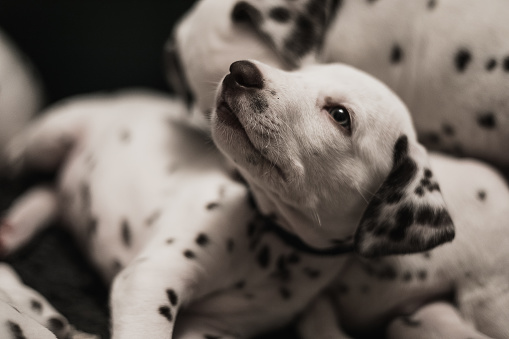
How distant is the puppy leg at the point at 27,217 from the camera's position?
1869 mm

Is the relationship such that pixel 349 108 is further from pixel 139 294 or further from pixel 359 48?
pixel 139 294

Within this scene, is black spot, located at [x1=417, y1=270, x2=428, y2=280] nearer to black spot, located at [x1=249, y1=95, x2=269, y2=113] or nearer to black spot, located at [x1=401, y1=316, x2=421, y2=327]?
black spot, located at [x1=401, y1=316, x2=421, y2=327]

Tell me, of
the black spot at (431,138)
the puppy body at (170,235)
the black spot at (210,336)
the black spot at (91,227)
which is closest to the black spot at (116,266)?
the puppy body at (170,235)

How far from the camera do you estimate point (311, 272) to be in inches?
59.5

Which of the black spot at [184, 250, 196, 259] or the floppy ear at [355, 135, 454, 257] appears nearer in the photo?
the floppy ear at [355, 135, 454, 257]

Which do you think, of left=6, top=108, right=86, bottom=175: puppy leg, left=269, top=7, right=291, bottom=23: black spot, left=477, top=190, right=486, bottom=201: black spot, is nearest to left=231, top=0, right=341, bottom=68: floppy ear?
left=269, top=7, right=291, bottom=23: black spot

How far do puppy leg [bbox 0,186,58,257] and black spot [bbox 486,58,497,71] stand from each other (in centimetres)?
160

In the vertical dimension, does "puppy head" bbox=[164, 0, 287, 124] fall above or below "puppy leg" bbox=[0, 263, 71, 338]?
above

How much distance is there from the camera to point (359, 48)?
1709 mm

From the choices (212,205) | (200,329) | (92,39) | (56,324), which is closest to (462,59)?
(212,205)

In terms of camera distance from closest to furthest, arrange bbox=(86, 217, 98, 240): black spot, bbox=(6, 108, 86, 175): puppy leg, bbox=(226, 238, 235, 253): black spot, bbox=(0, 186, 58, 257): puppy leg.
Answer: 1. bbox=(226, 238, 235, 253): black spot
2. bbox=(86, 217, 98, 240): black spot
3. bbox=(0, 186, 58, 257): puppy leg
4. bbox=(6, 108, 86, 175): puppy leg

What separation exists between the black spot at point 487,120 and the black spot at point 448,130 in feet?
0.27

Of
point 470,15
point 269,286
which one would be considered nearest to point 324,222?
point 269,286

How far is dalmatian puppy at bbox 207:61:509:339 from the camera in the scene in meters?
1.26
